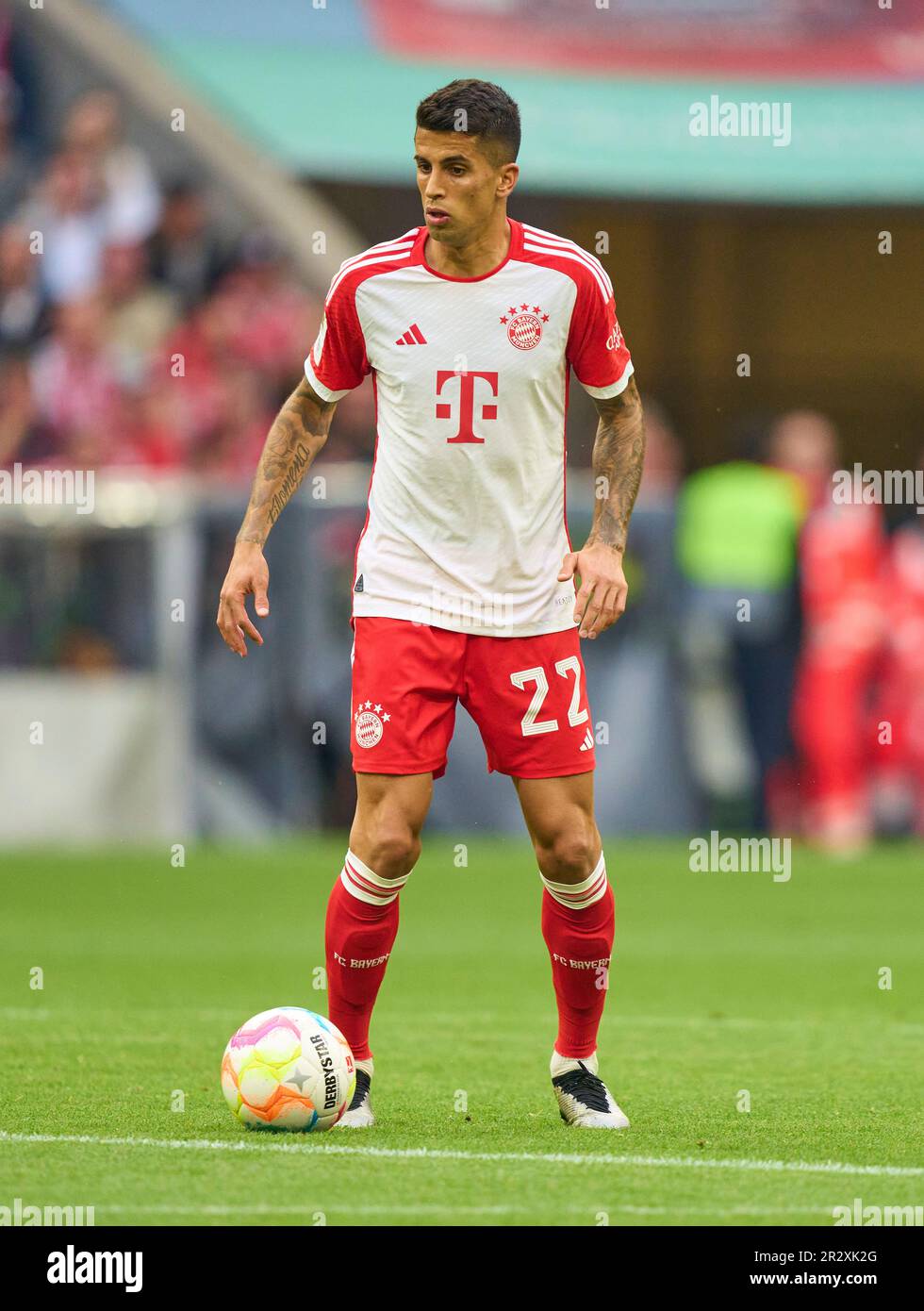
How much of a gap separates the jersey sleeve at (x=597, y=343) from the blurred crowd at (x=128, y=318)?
10.2 meters

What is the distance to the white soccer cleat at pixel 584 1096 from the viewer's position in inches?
258

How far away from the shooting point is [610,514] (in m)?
6.64

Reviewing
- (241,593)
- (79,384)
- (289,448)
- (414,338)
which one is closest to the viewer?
(241,593)

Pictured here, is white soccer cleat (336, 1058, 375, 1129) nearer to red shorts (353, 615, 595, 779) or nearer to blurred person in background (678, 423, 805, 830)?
red shorts (353, 615, 595, 779)

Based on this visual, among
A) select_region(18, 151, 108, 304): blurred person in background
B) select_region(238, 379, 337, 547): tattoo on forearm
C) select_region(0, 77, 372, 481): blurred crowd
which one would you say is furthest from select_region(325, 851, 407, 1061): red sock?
select_region(18, 151, 108, 304): blurred person in background

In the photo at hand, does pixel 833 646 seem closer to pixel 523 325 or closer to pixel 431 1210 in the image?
pixel 523 325

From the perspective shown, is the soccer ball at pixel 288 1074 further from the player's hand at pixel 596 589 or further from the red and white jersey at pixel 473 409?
the player's hand at pixel 596 589

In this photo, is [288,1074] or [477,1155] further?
[288,1074]

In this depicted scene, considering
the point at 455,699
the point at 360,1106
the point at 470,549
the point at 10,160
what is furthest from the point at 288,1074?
the point at 10,160

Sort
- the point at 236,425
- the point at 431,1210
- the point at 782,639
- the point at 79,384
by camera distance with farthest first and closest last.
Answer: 1. the point at 236,425
2. the point at 79,384
3. the point at 782,639
4. the point at 431,1210

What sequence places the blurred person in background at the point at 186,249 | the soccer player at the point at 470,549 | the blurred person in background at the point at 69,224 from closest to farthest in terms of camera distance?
the soccer player at the point at 470,549, the blurred person in background at the point at 69,224, the blurred person in background at the point at 186,249

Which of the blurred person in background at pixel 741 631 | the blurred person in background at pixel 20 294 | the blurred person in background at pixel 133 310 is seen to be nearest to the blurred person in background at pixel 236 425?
the blurred person in background at pixel 133 310

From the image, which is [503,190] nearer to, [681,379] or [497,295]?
[497,295]

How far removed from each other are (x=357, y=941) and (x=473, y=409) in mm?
1442
